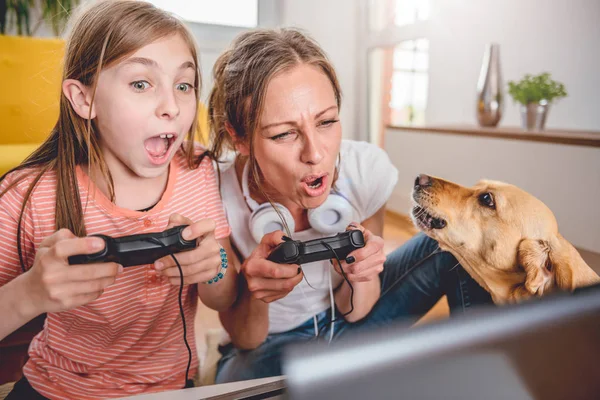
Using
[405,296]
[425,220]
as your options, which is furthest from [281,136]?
[405,296]

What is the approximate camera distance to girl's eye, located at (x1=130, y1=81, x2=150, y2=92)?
813 millimetres

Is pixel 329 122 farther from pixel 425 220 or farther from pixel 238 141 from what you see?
pixel 425 220

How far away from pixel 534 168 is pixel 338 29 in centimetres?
285

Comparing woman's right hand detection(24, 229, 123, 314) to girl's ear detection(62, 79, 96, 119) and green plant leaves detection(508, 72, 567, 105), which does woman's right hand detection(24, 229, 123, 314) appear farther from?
green plant leaves detection(508, 72, 567, 105)

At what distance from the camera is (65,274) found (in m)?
0.59

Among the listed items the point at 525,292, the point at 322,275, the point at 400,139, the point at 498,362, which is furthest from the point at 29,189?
the point at 400,139

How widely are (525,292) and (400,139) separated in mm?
2516

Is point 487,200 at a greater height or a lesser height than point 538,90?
lesser

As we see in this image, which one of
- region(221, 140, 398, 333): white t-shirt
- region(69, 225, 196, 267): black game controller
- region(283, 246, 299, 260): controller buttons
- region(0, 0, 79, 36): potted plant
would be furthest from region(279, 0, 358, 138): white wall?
region(69, 225, 196, 267): black game controller

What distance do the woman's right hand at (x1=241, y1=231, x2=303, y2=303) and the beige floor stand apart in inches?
9.1

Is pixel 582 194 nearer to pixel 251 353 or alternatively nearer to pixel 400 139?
pixel 400 139

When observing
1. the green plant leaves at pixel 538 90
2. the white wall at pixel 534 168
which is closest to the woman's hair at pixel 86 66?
the white wall at pixel 534 168

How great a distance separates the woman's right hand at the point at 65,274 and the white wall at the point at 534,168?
1.43m

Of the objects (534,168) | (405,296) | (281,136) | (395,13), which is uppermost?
(395,13)
